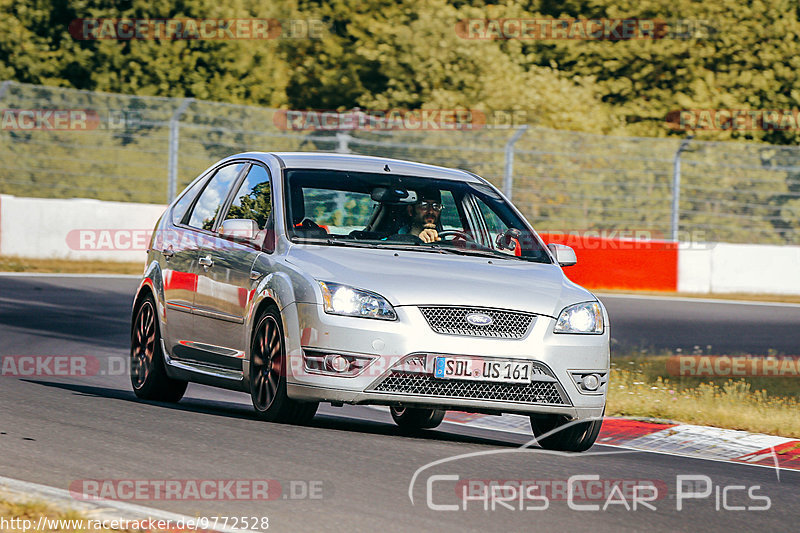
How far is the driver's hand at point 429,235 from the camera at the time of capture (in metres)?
9.49

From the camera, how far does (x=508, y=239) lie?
389 inches

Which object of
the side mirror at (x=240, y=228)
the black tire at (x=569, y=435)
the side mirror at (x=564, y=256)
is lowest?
the black tire at (x=569, y=435)

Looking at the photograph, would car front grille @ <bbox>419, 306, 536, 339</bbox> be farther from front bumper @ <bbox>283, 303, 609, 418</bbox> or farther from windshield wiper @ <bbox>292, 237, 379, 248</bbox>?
windshield wiper @ <bbox>292, 237, 379, 248</bbox>

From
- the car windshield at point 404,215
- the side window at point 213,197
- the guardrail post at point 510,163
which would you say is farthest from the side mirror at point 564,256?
the guardrail post at point 510,163

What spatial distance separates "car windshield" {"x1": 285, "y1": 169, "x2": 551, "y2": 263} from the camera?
927 centimetres

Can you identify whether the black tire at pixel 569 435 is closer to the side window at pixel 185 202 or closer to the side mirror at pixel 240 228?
the side mirror at pixel 240 228

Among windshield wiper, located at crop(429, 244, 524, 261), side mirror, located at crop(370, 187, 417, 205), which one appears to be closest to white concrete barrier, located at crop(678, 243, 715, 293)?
side mirror, located at crop(370, 187, 417, 205)

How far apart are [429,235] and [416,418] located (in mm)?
1350

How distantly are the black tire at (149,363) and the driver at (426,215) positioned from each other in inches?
75.5

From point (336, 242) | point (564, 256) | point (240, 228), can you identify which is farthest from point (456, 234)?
point (240, 228)

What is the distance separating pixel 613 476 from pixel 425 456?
99 centimetres

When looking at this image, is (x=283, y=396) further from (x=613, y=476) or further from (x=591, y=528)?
(x=591, y=528)

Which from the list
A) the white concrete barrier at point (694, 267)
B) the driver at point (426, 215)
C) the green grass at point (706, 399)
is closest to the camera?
the driver at point (426, 215)

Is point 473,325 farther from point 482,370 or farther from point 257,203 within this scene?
point 257,203
